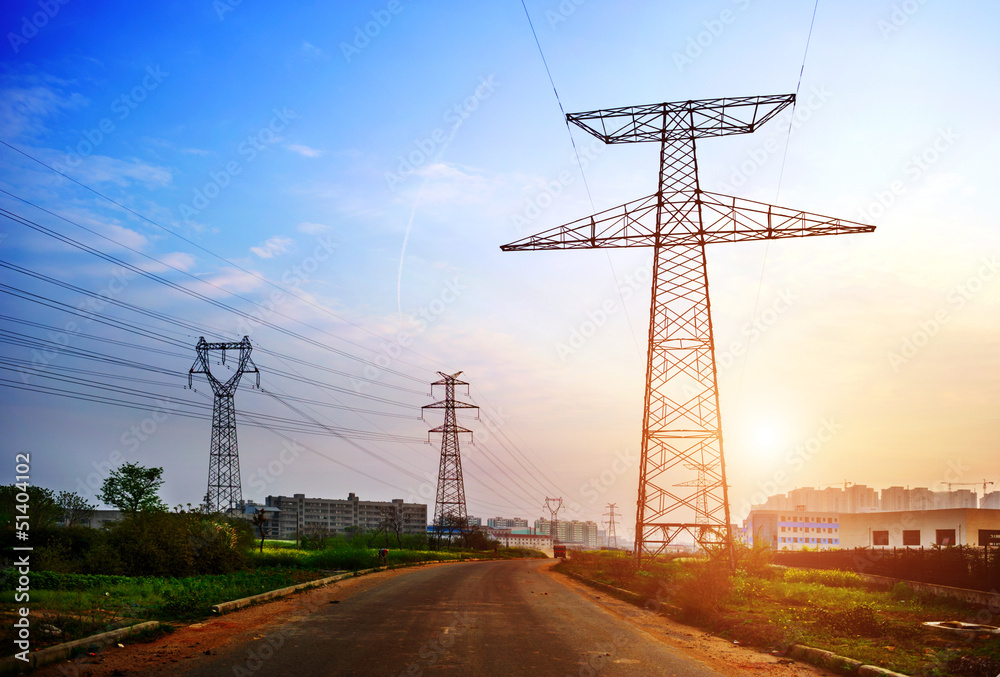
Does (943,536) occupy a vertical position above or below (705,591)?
below

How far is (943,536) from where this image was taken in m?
57.1

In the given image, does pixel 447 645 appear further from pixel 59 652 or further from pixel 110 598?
pixel 110 598

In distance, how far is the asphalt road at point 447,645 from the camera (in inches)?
404

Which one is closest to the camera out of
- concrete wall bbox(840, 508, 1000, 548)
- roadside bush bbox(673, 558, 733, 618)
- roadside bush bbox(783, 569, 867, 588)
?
roadside bush bbox(673, 558, 733, 618)

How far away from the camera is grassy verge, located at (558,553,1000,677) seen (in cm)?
1152

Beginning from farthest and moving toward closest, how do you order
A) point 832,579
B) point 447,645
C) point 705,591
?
→ 1. point 832,579
2. point 705,591
3. point 447,645

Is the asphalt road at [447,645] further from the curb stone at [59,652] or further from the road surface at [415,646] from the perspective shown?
the curb stone at [59,652]

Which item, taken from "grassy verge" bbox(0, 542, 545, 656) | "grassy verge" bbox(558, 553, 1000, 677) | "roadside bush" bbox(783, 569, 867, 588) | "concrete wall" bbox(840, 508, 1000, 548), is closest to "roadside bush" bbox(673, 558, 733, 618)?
"grassy verge" bbox(558, 553, 1000, 677)

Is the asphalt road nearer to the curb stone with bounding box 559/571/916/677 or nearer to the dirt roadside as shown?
the dirt roadside

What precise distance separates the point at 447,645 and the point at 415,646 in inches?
23.3

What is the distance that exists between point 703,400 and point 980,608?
404 inches

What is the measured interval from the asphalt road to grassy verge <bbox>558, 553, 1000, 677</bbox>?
7.82 feet

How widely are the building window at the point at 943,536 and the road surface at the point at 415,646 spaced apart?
4921cm

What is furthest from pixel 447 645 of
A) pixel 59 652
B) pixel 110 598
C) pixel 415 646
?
pixel 110 598
